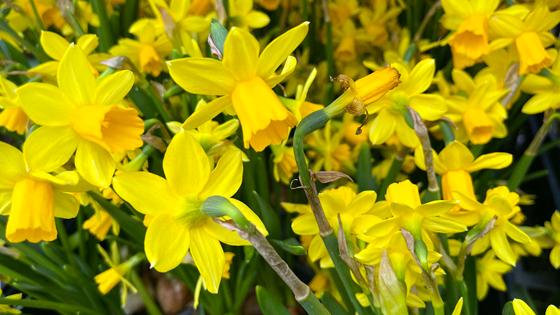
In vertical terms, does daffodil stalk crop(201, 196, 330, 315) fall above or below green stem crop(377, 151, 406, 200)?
above

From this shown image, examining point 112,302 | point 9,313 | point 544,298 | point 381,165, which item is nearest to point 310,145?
point 381,165

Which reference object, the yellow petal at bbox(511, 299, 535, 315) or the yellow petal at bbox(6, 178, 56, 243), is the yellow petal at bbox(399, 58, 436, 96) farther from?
the yellow petal at bbox(6, 178, 56, 243)

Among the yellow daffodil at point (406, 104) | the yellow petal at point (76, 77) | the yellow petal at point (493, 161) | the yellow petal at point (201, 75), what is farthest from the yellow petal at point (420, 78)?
the yellow petal at point (76, 77)

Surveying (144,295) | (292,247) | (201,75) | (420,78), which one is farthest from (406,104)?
(144,295)

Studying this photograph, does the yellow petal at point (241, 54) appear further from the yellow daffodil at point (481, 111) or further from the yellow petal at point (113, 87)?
the yellow daffodil at point (481, 111)

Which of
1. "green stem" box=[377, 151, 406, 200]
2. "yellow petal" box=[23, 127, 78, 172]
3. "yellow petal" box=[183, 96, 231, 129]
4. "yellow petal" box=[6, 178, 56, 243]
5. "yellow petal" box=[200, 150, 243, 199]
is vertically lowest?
"green stem" box=[377, 151, 406, 200]

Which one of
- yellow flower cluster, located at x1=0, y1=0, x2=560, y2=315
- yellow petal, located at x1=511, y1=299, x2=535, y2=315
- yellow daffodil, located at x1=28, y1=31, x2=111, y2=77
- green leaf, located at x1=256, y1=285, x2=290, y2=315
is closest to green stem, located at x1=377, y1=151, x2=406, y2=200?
yellow flower cluster, located at x1=0, y1=0, x2=560, y2=315

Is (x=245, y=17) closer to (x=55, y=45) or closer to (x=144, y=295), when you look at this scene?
(x=55, y=45)
